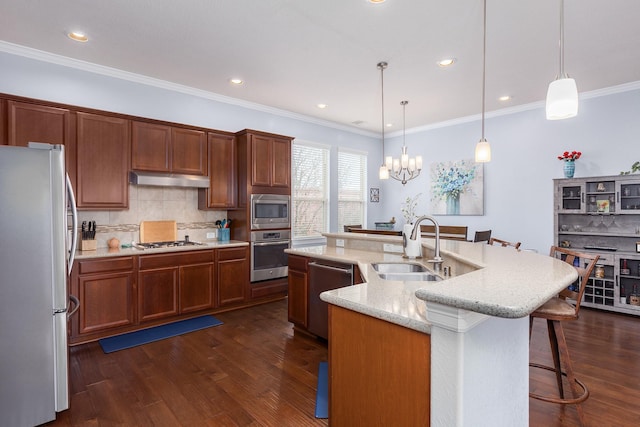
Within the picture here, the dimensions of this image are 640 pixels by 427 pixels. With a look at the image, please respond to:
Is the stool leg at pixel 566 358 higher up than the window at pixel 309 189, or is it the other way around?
the window at pixel 309 189

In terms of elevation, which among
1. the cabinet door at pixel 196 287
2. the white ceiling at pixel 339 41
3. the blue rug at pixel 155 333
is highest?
the white ceiling at pixel 339 41

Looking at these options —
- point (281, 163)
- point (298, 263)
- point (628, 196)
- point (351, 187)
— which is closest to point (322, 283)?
point (298, 263)

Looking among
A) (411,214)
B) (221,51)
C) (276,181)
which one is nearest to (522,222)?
(411,214)

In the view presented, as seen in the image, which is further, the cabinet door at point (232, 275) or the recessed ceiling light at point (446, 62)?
the cabinet door at point (232, 275)

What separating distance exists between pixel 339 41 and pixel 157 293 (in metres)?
3.31

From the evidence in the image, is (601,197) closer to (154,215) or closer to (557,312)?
(557,312)

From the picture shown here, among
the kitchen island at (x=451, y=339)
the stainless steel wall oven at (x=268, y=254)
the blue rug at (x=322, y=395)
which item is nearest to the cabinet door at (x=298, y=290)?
the blue rug at (x=322, y=395)

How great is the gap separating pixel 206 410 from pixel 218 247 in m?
2.20

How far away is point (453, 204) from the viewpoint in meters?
5.98

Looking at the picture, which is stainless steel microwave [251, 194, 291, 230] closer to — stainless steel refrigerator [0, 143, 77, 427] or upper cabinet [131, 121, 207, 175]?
upper cabinet [131, 121, 207, 175]

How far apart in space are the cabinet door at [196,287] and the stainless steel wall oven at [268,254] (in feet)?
2.03

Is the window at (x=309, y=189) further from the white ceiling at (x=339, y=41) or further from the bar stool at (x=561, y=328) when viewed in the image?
the bar stool at (x=561, y=328)

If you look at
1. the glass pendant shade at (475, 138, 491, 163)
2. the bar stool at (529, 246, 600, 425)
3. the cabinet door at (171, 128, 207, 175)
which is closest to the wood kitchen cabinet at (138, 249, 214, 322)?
the cabinet door at (171, 128, 207, 175)

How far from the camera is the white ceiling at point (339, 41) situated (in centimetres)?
266
